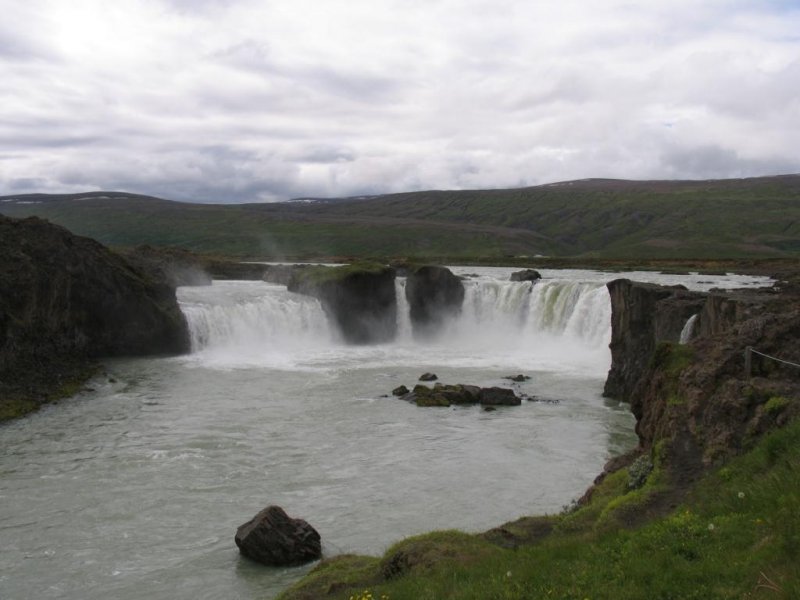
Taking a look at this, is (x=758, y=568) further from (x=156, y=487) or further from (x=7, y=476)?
(x=7, y=476)

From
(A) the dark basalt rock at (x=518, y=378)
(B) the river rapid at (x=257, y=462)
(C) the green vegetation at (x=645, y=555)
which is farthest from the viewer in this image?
(A) the dark basalt rock at (x=518, y=378)

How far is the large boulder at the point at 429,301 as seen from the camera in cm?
6316

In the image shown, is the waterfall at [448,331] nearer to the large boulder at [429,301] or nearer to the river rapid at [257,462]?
the large boulder at [429,301]

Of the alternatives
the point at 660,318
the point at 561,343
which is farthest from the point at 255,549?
the point at 561,343

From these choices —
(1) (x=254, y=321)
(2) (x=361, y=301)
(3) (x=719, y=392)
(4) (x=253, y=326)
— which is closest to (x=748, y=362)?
(3) (x=719, y=392)

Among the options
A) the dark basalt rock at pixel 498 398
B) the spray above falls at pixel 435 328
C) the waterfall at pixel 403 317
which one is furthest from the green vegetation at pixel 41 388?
the waterfall at pixel 403 317

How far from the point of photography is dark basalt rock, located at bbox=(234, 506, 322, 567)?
17.5 metres

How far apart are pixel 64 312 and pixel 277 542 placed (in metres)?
32.6

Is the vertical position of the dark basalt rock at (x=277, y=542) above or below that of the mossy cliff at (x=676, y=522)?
below

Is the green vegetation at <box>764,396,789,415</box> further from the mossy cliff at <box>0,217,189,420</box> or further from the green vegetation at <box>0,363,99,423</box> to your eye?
the mossy cliff at <box>0,217,189,420</box>

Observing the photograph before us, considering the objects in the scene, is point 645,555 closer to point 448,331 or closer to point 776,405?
point 776,405

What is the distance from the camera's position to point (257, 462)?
26.0 m

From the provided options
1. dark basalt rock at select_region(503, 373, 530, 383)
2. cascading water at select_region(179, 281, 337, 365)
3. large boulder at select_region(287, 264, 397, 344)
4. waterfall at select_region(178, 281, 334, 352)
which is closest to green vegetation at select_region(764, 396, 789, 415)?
dark basalt rock at select_region(503, 373, 530, 383)

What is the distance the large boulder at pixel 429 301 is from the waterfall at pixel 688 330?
31.5m
